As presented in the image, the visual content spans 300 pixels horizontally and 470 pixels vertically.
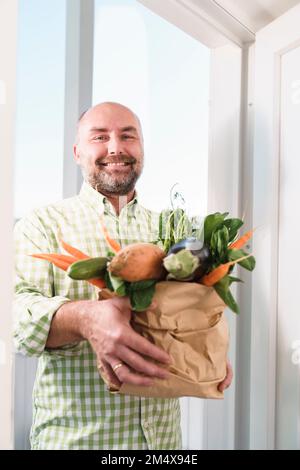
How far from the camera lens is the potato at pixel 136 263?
0.70 meters

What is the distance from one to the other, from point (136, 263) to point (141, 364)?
0.53 feet

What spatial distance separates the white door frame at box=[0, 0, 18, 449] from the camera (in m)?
0.71

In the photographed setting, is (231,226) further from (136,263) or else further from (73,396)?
(73,396)

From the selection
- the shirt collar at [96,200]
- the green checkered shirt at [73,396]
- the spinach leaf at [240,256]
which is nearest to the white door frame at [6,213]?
the green checkered shirt at [73,396]

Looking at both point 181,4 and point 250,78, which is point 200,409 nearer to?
point 250,78

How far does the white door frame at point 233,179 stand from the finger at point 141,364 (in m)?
0.67

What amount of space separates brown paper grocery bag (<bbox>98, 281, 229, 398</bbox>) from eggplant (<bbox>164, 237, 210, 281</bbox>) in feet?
0.09

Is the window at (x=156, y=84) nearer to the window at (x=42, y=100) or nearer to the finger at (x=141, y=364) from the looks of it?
the window at (x=42, y=100)

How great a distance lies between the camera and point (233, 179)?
1414 millimetres

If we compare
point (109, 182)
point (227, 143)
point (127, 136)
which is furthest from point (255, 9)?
point (109, 182)


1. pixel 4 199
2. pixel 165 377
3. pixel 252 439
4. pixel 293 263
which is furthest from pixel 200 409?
pixel 4 199

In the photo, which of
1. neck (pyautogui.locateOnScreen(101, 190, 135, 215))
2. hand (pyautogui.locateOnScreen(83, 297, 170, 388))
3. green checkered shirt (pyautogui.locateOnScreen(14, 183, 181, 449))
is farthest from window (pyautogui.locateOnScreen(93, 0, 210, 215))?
hand (pyautogui.locateOnScreen(83, 297, 170, 388))

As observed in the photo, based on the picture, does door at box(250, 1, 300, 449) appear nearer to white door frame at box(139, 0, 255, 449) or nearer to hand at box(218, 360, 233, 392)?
white door frame at box(139, 0, 255, 449)

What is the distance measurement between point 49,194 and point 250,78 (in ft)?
2.21
